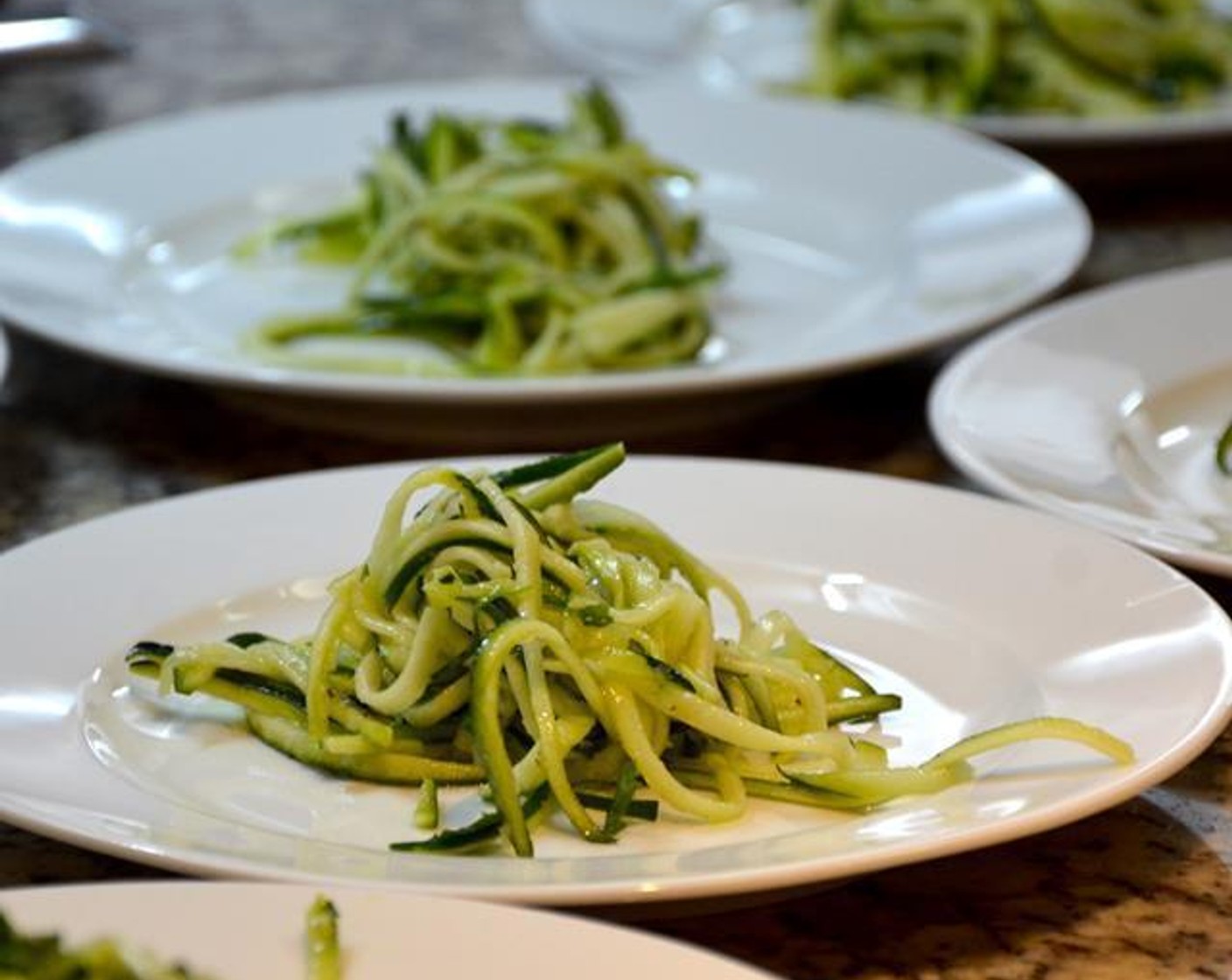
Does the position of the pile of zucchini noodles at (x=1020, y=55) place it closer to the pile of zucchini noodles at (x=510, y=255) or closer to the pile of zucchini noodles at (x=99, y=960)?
the pile of zucchini noodles at (x=510, y=255)

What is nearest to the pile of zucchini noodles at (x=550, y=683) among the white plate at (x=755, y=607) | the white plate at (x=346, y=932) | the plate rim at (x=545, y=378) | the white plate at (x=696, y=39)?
the white plate at (x=755, y=607)

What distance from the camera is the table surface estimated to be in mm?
1181

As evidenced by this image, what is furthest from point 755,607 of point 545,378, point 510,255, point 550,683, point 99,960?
point 510,255

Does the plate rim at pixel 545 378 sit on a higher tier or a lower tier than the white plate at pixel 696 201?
higher

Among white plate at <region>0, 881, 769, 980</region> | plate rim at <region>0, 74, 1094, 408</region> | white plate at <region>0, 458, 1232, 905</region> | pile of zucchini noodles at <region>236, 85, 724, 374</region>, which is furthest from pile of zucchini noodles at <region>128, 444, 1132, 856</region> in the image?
pile of zucchini noodles at <region>236, 85, 724, 374</region>

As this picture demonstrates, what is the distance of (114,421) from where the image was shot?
196cm

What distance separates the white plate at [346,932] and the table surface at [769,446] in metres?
0.24

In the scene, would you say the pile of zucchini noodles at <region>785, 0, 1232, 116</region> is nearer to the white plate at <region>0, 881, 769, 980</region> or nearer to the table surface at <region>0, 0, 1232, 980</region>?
the table surface at <region>0, 0, 1232, 980</region>

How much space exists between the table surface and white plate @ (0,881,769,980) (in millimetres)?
240

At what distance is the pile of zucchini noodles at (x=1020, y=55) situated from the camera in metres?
2.66

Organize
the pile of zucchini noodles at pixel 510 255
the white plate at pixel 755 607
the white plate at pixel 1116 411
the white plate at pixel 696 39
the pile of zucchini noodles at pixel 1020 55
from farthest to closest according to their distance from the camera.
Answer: the white plate at pixel 696 39 → the pile of zucchini noodles at pixel 1020 55 → the pile of zucchini noodles at pixel 510 255 → the white plate at pixel 1116 411 → the white plate at pixel 755 607

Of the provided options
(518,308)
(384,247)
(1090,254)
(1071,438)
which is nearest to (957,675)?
(1071,438)

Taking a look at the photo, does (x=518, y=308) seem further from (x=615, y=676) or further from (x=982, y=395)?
(x=615, y=676)

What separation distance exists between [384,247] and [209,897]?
1.24 m
